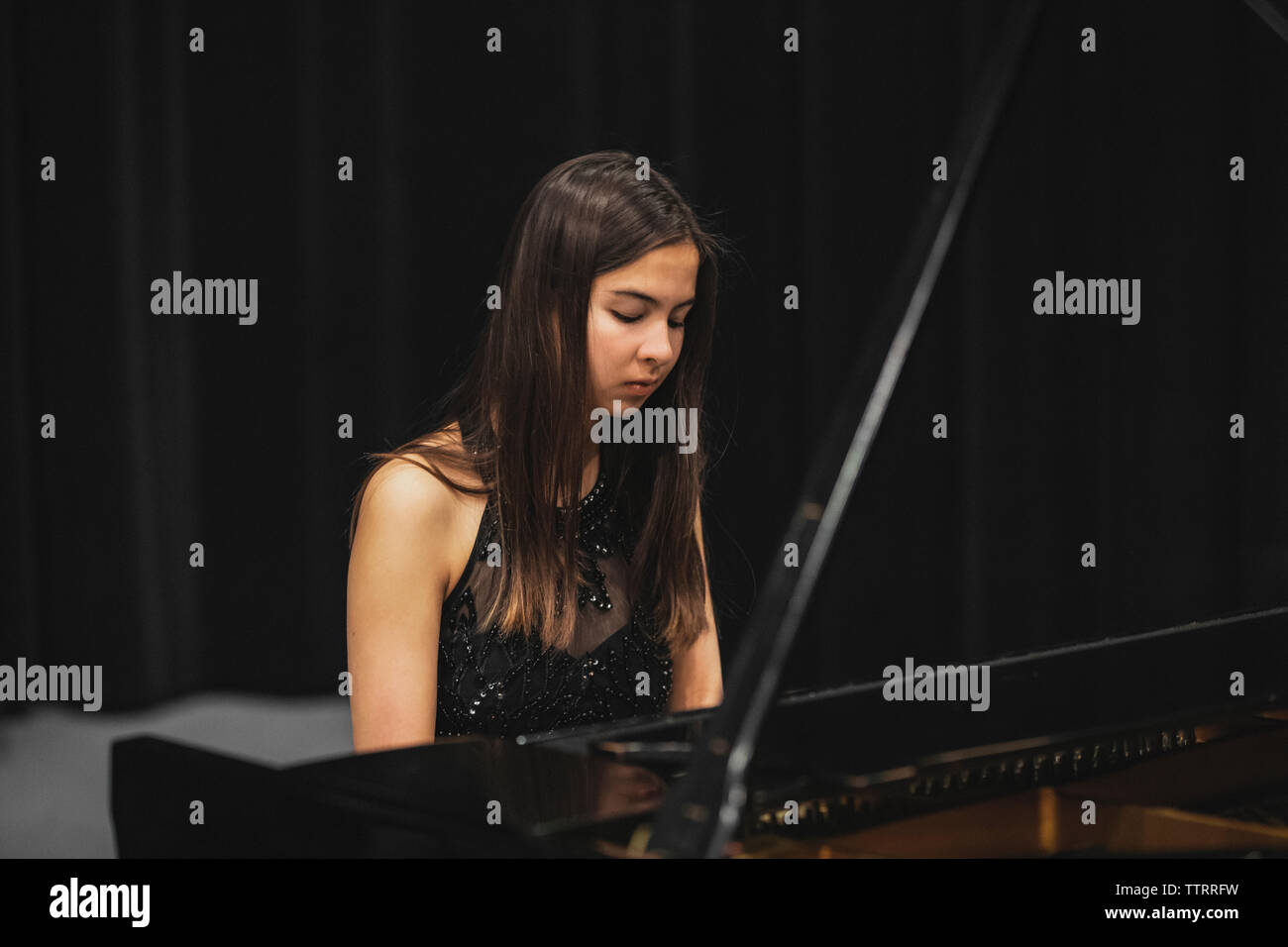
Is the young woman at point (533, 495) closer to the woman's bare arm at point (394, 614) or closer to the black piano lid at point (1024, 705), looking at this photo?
the woman's bare arm at point (394, 614)

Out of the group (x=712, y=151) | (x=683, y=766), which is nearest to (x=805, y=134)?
(x=712, y=151)

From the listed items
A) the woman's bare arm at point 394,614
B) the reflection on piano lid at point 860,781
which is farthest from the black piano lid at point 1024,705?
the woman's bare arm at point 394,614

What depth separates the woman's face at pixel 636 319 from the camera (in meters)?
1.56

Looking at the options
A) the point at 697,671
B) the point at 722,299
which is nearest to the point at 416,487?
the point at 697,671

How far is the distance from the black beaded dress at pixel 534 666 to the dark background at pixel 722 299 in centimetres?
69

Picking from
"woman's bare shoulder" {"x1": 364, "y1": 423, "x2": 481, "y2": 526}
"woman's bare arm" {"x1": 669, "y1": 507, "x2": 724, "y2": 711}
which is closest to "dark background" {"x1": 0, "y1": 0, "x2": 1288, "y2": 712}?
"woman's bare arm" {"x1": 669, "y1": 507, "x2": 724, "y2": 711}

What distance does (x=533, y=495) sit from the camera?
5.21 ft

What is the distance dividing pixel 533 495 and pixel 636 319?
0.76 feet

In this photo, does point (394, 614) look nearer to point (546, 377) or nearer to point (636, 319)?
point (546, 377)

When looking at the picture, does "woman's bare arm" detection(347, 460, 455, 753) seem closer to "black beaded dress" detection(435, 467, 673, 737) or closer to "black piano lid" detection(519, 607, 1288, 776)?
"black beaded dress" detection(435, 467, 673, 737)

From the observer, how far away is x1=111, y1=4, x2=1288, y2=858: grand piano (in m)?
0.81

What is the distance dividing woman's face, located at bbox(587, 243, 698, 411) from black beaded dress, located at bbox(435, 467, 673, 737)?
7.5 inches
